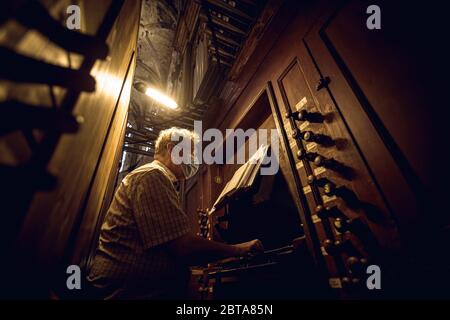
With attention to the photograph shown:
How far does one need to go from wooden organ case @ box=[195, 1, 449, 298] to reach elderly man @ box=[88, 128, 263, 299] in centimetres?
103

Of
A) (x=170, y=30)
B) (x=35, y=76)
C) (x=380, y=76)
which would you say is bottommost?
(x=35, y=76)

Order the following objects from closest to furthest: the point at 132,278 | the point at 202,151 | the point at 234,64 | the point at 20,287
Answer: the point at 20,287, the point at 132,278, the point at 234,64, the point at 202,151

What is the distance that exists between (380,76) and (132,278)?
2.65 metres

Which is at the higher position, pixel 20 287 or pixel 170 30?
pixel 170 30

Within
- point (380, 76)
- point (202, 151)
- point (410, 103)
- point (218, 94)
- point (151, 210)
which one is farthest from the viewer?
point (202, 151)

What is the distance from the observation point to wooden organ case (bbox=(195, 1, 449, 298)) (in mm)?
1297

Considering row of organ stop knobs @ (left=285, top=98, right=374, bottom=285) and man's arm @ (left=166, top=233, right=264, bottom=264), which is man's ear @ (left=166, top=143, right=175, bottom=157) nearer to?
man's arm @ (left=166, top=233, right=264, bottom=264)

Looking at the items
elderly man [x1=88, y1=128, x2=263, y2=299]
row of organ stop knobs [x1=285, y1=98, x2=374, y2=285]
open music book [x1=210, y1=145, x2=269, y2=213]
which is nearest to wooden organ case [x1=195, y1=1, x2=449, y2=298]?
row of organ stop knobs [x1=285, y1=98, x2=374, y2=285]

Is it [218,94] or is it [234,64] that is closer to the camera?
[234,64]

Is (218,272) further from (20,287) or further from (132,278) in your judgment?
(20,287)

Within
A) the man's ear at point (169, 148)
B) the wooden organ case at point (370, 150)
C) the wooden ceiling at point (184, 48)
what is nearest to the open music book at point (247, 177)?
the wooden organ case at point (370, 150)

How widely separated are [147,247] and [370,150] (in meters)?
2.07
